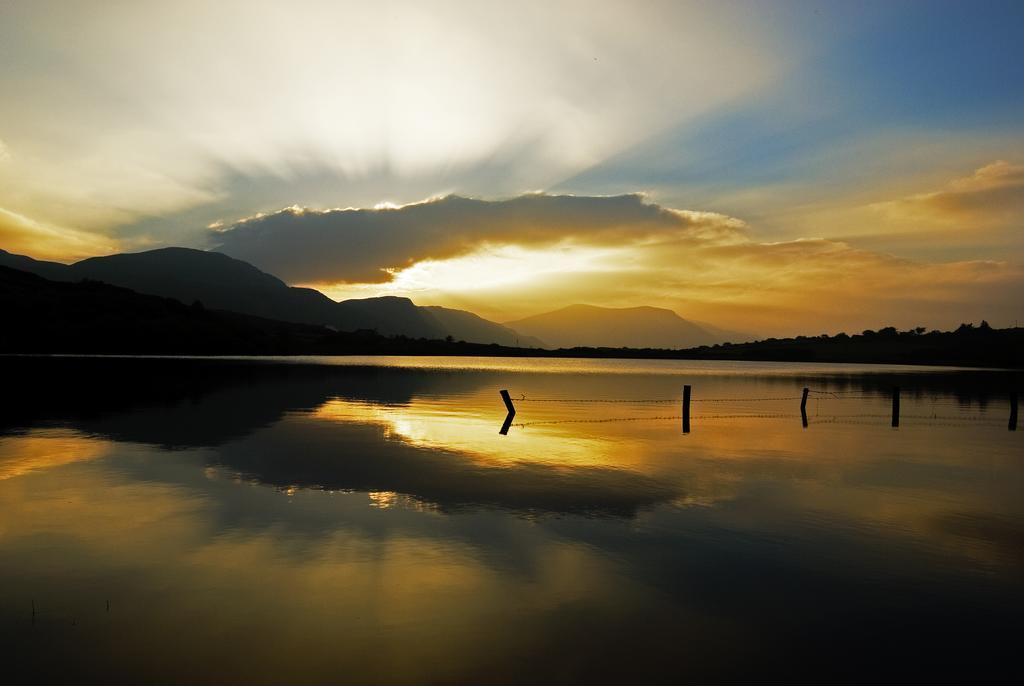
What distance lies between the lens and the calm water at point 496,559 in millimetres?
9023

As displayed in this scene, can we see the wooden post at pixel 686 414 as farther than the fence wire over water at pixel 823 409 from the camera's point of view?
No

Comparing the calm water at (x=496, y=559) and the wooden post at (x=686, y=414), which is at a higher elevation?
the wooden post at (x=686, y=414)

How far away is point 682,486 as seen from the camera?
831 inches

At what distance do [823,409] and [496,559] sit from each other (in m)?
45.9

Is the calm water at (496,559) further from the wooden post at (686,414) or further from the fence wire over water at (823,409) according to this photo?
the fence wire over water at (823,409)

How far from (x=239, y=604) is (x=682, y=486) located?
1490 cm

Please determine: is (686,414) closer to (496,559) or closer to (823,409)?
(823,409)

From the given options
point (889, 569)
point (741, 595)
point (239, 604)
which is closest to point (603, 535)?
point (741, 595)

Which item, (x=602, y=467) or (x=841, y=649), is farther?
(x=602, y=467)

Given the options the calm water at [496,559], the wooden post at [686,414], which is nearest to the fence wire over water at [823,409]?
the wooden post at [686,414]

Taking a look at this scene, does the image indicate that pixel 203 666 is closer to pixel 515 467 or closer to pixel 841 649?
pixel 841 649

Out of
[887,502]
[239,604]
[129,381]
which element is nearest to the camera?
[239,604]

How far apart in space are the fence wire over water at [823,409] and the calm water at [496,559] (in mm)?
12638

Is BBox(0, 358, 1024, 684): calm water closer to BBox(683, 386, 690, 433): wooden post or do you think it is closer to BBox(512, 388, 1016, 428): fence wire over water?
BBox(683, 386, 690, 433): wooden post
